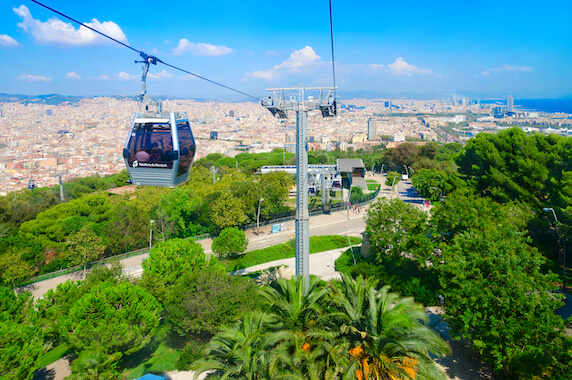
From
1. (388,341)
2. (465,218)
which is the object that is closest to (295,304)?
(388,341)

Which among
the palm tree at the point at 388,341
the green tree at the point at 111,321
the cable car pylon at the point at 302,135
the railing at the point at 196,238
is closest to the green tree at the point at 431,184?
the railing at the point at 196,238

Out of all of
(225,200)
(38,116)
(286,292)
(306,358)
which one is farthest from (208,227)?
(38,116)

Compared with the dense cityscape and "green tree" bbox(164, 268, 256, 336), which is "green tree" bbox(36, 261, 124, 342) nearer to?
"green tree" bbox(164, 268, 256, 336)

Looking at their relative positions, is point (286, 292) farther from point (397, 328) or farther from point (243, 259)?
point (243, 259)

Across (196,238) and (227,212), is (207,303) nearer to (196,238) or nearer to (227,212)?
(227,212)

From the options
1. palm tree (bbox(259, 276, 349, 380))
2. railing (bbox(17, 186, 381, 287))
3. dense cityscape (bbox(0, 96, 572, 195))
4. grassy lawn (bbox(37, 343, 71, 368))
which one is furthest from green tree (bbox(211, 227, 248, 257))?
dense cityscape (bbox(0, 96, 572, 195))

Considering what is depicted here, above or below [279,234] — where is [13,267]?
above
